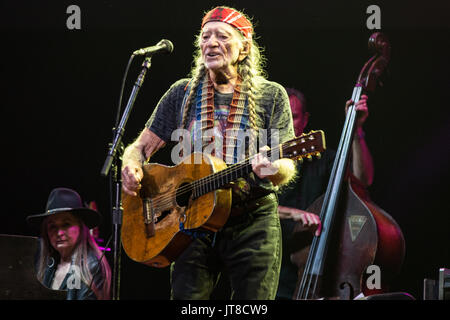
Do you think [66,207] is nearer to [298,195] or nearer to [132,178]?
[132,178]

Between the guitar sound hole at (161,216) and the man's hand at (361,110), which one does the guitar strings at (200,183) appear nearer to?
the guitar sound hole at (161,216)

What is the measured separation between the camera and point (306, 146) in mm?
2699

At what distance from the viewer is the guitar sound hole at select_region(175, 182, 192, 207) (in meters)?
3.11

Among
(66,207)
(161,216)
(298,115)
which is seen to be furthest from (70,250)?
(298,115)

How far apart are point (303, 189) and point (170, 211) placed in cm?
134

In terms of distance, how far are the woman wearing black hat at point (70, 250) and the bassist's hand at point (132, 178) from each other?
1.19m

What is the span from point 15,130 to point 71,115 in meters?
0.49

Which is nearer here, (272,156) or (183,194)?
(272,156)

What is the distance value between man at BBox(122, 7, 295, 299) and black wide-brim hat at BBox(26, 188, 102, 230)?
123 cm

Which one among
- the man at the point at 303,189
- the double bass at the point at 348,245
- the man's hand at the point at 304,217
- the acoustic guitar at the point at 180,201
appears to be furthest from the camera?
the man at the point at 303,189

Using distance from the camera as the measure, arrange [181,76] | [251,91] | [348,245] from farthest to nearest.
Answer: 1. [181,76]
2. [348,245]
3. [251,91]

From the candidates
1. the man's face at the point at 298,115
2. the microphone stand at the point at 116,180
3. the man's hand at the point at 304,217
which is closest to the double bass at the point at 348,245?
the man's hand at the point at 304,217

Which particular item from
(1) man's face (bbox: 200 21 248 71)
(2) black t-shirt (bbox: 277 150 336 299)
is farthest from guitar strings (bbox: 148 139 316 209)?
(2) black t-shirt (bbox: 277 150 336 299)

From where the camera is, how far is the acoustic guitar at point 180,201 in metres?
2.81
